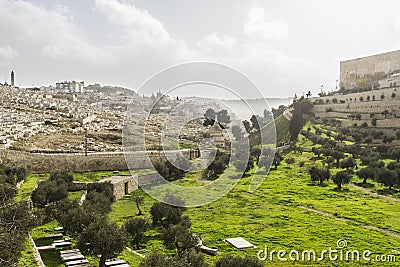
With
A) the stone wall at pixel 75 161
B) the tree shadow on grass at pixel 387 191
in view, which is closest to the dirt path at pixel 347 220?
the tree shadow on grass at pixel 387 191

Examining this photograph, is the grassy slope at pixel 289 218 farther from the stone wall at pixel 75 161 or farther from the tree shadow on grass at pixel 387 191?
the stone wall at pixel 75 161

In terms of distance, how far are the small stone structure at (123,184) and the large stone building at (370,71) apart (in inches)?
1400

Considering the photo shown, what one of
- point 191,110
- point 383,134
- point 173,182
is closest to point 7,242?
point 191,110

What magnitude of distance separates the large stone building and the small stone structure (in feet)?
117

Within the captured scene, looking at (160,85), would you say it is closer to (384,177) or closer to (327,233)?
(327,233)

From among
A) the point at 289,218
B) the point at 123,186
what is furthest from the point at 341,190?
the point at 123,186

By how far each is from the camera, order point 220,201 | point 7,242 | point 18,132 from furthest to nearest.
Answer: point 18,132 < point 220,201 < point 7,242

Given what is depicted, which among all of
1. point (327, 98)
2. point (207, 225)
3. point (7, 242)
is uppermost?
point (327, 98)

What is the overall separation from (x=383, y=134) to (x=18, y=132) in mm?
30523

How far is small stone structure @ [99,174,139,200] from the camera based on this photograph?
66.8 feet

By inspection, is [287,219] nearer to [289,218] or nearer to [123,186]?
[289,218]

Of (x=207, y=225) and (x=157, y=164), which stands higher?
(x=157, y=164)

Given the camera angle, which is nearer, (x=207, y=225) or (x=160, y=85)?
(x=160, y=85)

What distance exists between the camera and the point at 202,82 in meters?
8.60
